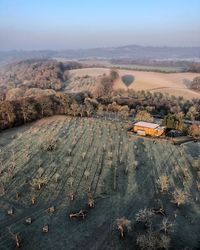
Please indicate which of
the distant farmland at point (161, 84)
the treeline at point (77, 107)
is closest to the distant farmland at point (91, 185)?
the treeline at point (77, 107)

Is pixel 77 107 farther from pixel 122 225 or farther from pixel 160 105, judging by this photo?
pixel 122 225

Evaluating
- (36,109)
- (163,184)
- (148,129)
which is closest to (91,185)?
(163,184)

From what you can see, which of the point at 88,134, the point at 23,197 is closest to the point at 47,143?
the point at 88,134

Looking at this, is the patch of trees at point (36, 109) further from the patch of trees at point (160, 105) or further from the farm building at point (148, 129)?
the farm building at point (148, 129)

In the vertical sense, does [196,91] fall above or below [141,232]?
below

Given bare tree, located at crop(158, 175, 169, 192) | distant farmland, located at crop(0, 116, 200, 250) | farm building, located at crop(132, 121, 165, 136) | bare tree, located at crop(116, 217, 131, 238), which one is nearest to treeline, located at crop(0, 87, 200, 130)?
distant farmland, located at crop(0, 116, 200, 250)

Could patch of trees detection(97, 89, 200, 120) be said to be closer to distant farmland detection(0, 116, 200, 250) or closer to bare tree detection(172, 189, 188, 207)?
distant farmland detection(0, 116, 200, 250)

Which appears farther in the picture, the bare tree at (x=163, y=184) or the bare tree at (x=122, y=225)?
the bare tree at (x=163, y=184)

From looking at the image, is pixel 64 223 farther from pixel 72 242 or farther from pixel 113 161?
pixel 113 161

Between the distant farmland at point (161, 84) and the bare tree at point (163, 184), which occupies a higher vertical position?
the bare tree at point (163, 184)
